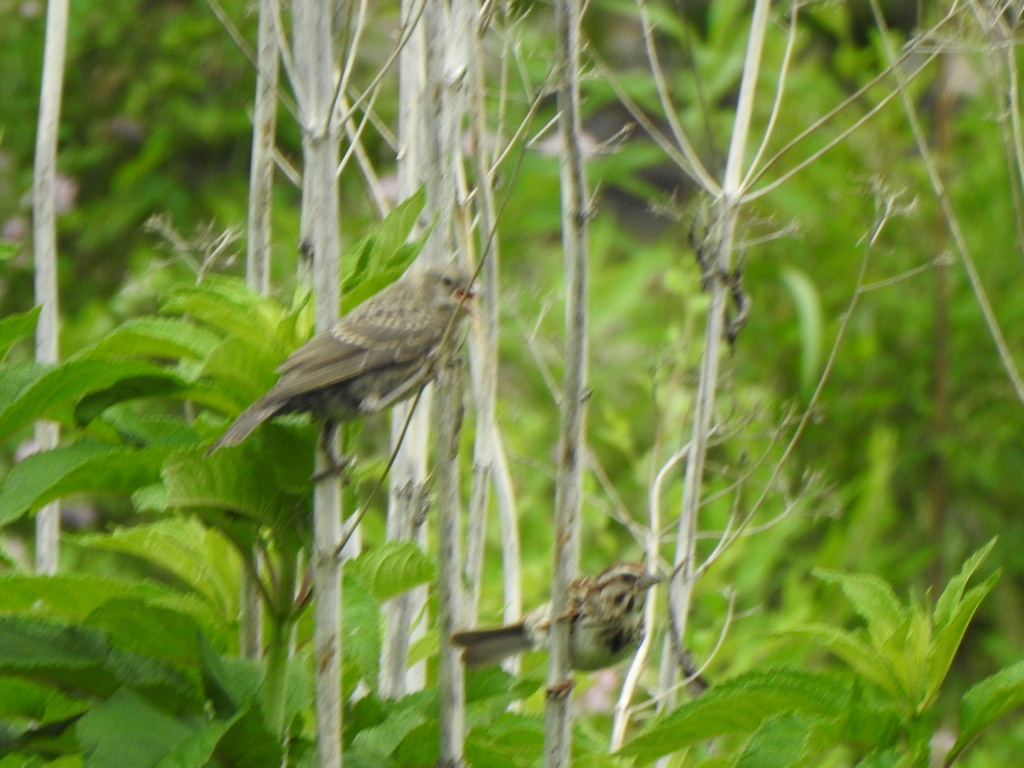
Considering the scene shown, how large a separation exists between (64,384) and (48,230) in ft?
3.55

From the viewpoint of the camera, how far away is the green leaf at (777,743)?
219 centimetres

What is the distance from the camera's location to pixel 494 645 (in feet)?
8.23

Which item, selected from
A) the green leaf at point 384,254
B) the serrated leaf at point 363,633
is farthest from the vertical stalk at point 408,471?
the serrated leaf at point 363,633

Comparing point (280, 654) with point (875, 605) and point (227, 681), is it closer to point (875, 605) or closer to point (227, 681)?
point (227, 681)

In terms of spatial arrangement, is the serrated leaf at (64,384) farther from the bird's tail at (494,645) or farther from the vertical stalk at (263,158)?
the bird's tail at (494,645)

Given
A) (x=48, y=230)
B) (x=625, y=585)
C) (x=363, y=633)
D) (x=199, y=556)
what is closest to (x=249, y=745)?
(x=363, y=633)

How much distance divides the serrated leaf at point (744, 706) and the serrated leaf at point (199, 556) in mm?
845

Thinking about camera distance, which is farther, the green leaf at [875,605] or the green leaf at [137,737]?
the green leaf at [875,605]

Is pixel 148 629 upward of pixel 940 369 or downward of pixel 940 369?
downward

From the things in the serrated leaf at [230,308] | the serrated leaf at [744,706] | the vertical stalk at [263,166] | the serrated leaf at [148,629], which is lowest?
the serrated leaf at [744,706]

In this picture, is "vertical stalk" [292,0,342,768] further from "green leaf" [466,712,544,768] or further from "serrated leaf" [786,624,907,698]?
"serrated leaf" [786,624,907,698]

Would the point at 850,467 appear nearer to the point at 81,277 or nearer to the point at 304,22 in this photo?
the point at 81,277

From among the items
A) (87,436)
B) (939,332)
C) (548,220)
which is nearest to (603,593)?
(87,436)

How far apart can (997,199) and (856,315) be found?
2.86 ft
